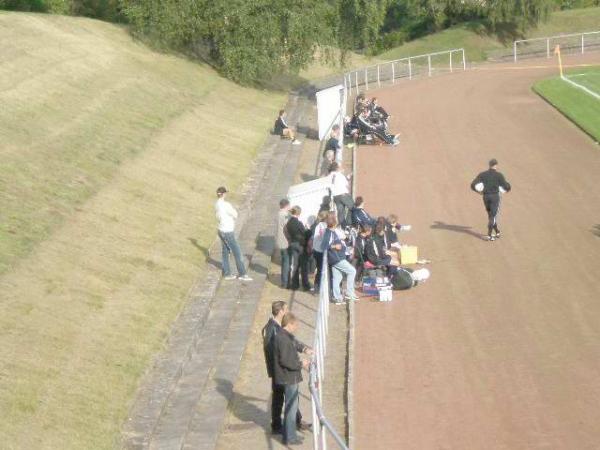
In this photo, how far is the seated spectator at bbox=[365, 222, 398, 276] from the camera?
19078 millimetres

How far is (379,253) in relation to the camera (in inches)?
755

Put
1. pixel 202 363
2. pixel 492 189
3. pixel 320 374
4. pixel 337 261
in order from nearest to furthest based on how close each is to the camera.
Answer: pixel 320 374 → pixel 202 363 → pixel 337 261 → pixel 492 189

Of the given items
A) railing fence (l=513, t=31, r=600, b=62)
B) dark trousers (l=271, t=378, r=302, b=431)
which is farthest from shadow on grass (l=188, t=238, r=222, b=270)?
railing fence (l=513, t=31, r=600, b=62)

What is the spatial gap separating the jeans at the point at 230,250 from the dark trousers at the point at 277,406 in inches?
242

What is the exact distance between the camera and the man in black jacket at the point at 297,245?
62.8ft

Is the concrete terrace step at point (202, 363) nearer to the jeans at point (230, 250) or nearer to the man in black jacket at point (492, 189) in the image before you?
the jeans at point (230, 250)

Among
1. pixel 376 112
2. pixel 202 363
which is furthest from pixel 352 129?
pixel 202 363

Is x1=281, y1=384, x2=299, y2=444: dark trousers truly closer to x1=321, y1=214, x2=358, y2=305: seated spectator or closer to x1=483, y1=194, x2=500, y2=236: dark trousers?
x1=321, y1=214, x2=358, y2=305: seated spectator

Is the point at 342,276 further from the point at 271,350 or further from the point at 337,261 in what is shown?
the point at 271,350

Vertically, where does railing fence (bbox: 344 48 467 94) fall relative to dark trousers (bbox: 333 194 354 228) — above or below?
below

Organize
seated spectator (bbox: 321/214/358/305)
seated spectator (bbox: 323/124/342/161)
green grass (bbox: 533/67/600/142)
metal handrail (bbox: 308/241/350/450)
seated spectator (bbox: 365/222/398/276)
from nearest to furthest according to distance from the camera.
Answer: metal handrail (bbox: 308/241/350/450), seated spectator (bbox: 321/214/358/305), seated spectator (bbox: 365/222/398/276), seated spectator (bbox: 323/124/342/161), green grass (bbox: 533/67/600/142)

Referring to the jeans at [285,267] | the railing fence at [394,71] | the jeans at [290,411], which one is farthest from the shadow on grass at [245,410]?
the railing fence at [394,71]

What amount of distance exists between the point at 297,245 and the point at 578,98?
23.2 metres

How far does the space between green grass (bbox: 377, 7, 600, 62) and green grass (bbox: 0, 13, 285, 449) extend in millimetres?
22198
